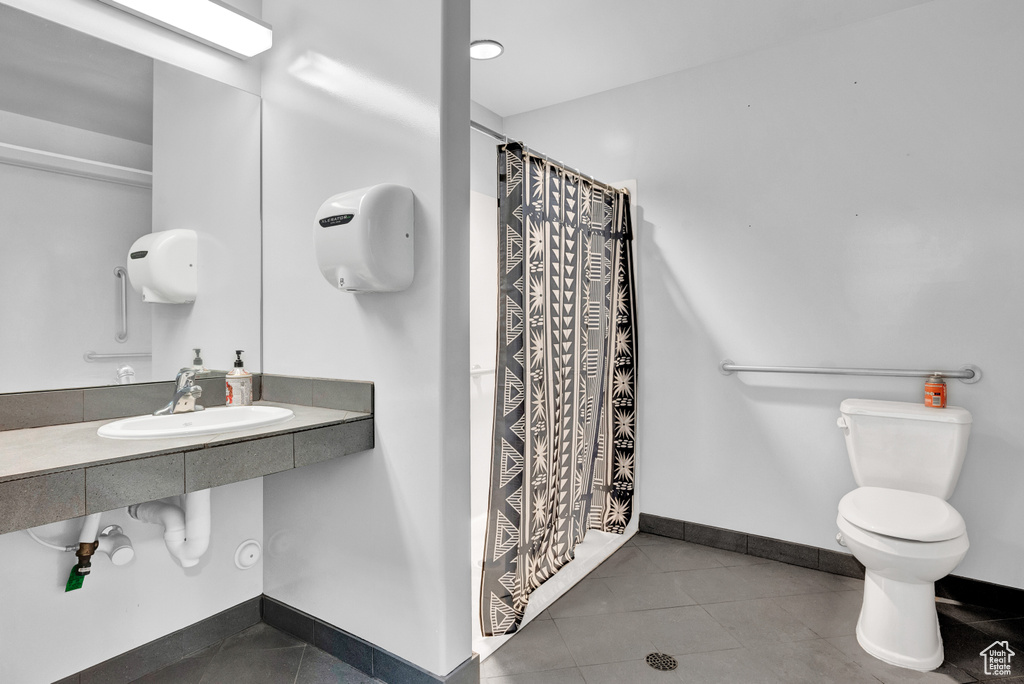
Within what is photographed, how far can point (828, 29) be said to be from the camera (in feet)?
7.77

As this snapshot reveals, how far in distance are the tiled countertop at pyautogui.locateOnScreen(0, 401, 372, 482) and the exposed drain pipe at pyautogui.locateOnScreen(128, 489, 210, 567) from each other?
0.95 ft

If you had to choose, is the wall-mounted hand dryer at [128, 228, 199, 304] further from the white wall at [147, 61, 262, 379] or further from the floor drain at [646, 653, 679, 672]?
the floor drain at [646, 653, 679, 672]

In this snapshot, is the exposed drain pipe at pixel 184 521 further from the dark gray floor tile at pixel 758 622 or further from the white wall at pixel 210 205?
the dark gray floor tile at pixel 758 622

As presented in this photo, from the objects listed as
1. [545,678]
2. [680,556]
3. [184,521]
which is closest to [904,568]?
[680,556]

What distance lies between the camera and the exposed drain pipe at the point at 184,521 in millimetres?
1592

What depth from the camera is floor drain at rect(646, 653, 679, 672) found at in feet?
5.69

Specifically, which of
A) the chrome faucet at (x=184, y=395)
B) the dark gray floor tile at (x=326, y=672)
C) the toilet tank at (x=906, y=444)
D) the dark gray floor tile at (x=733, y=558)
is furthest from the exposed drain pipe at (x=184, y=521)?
the toilet tank at (x=906, y=444)

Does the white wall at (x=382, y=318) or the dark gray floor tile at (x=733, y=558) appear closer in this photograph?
the white wall at (x=382, y=318)

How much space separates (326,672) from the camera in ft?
5.58

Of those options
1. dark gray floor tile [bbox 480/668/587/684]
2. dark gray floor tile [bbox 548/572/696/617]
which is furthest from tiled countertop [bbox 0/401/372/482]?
dark gray floor tile [bbox 548/572/696/617]

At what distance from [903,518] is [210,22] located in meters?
2.77

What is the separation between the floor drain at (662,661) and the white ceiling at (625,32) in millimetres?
2434

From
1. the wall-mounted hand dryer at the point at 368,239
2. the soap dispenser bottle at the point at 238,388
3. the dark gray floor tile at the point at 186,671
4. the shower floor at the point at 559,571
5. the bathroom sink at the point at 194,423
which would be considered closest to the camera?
the bathroom sink at the point at 194,423

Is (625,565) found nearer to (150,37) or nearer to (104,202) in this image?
(104,202)
